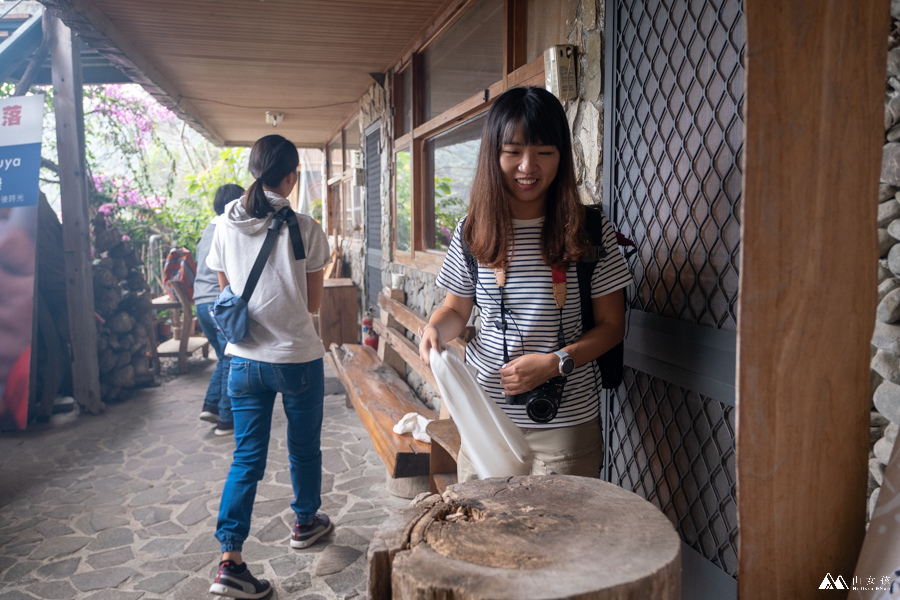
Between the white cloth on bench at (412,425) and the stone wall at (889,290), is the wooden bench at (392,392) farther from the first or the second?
the stone wall at (889,290)

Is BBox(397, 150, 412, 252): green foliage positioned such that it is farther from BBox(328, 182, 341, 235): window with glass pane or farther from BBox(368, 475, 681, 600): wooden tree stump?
BBox(328, 182, 341, 235): window with glass pane

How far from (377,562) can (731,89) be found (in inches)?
64.0

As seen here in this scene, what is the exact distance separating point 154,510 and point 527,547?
11.1ft

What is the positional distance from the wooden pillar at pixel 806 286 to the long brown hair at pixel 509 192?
0.70 metres

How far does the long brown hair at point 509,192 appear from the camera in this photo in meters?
1.77

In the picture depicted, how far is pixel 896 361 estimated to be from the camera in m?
1.36

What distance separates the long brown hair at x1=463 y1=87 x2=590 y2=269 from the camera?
69.5 inches

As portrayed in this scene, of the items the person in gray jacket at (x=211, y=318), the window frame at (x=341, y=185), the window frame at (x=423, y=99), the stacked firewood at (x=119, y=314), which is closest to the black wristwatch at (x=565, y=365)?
the window frame at (x=423, y=99)

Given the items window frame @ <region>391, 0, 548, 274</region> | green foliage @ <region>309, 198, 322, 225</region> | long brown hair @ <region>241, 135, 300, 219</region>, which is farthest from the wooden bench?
green foliage @ <region>309, 198, 322, 225</region>

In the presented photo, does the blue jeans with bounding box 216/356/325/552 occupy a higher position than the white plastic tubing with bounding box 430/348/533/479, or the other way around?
the white plastic tubing with bounding box 430/348/533/479

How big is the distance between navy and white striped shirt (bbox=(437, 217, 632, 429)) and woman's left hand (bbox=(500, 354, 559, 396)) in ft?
0.34

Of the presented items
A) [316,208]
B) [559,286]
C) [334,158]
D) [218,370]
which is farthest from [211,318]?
[316,208]

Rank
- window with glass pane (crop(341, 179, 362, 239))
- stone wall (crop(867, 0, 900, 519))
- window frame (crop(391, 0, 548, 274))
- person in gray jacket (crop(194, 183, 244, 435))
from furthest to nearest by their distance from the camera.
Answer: window with glass pane (crop(341, 179, 362, 239)), person in gray jacket (crop(194, 183, 244, 435)), window frame (crop(391, 0, 548, 274)), stone wall (crop(867, 0, 900, 519))

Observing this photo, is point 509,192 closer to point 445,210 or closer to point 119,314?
point 445,210
